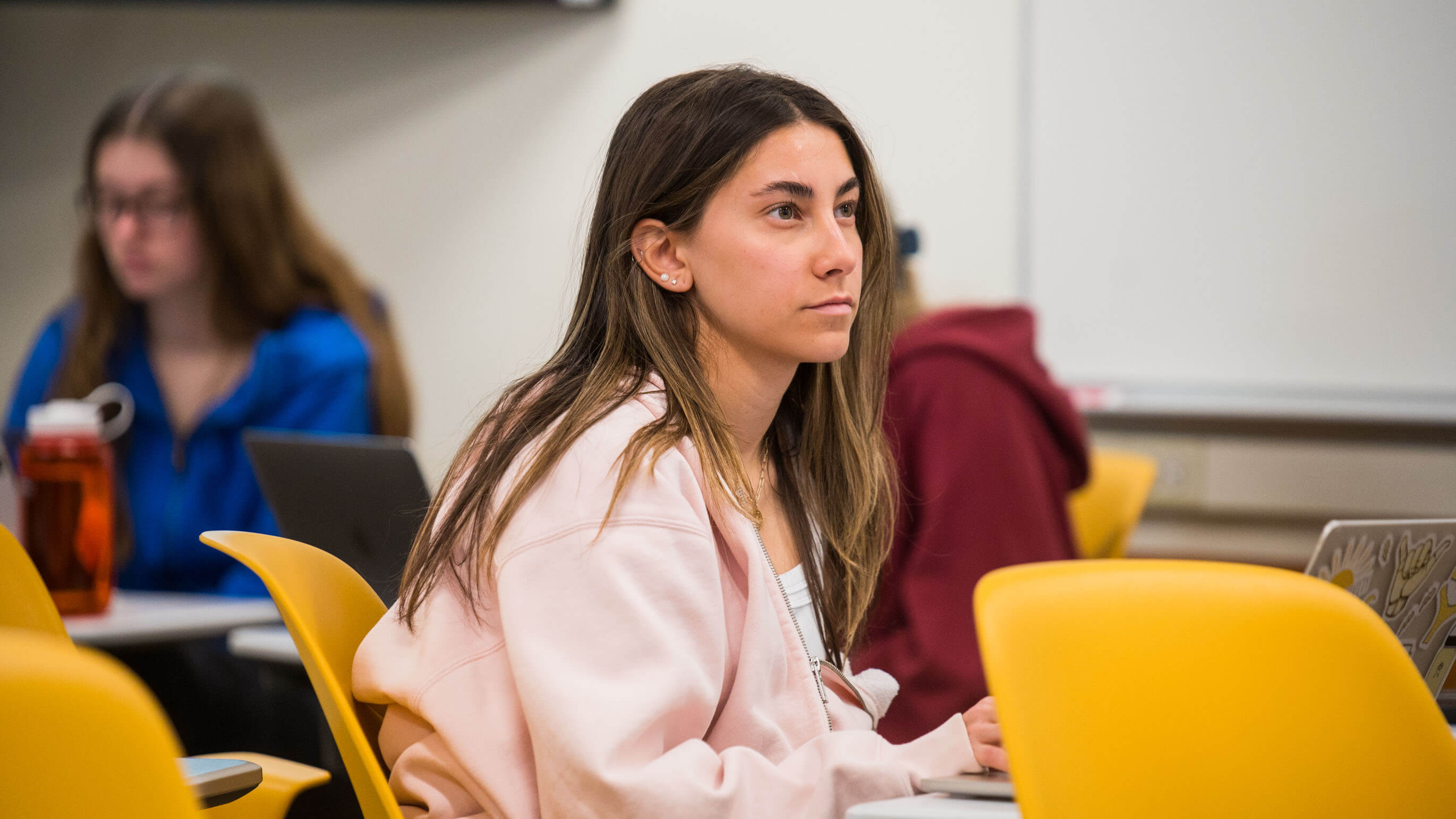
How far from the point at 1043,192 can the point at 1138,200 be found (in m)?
0.22

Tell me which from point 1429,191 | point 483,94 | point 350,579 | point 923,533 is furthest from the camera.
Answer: point 483,94

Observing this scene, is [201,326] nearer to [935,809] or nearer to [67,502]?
[67,502]

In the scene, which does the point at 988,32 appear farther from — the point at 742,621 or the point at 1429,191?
the point at 742,621

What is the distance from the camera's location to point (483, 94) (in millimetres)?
3613

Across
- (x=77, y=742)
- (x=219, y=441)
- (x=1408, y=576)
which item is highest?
(x=77, y=742)

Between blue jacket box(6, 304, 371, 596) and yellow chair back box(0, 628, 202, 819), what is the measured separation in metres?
1.66

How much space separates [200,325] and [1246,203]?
2209 millimetres

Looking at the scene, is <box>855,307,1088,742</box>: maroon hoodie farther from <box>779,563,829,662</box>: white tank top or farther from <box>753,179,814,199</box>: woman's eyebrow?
<box>753,179,814,199</box>: woman's eyebrow

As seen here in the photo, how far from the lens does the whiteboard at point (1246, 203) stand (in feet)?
9.04

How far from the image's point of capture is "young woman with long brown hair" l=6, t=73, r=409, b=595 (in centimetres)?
235

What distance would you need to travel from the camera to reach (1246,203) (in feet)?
9.43

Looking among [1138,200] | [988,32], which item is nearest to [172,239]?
[988,32]

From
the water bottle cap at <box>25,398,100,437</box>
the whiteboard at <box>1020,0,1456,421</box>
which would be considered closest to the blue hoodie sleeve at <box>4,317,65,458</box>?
the water bottle cap at <box>25,398,100,437</box>

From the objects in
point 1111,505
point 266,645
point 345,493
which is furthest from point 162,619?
point 1111,505
